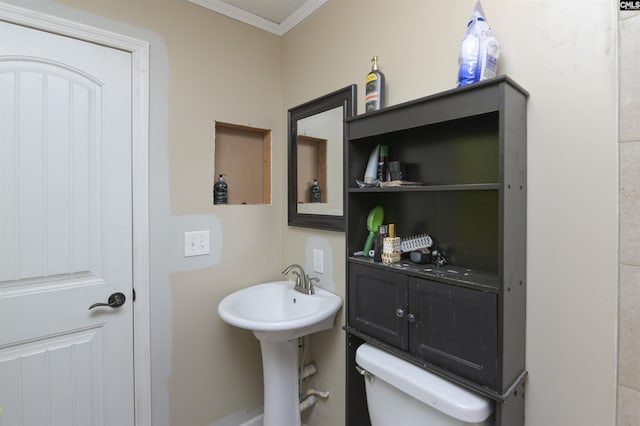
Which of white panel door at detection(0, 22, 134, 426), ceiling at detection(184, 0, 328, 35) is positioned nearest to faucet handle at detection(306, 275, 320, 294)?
white panel door at detection(0, 22, 134, 426)

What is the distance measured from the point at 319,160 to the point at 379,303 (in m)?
0.86

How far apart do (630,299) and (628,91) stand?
0.51 metres

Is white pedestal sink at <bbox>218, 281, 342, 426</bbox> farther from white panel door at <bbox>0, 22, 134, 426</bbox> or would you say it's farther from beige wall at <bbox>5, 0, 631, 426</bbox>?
white panel door at <bbox>0, 22, 134, 426</bbox>

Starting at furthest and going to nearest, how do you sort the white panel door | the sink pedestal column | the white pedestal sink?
1. the sink pedestal column
2. the white pedestal sink
3. the white panel door

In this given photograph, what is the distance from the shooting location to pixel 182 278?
1.59 metres

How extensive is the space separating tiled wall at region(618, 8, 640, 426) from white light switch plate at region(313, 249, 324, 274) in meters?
1.14

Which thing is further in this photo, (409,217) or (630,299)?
(409,217)

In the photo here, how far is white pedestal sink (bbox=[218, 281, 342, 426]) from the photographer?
1342mm

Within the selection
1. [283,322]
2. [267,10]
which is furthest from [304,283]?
[267,10]

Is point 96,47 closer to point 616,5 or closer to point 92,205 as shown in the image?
point 92,205

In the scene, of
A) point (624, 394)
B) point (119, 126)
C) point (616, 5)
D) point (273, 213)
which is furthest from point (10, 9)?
point (624, 394)

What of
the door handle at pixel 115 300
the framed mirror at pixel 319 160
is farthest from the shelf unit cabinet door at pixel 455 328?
the door handle at pixel 115 300

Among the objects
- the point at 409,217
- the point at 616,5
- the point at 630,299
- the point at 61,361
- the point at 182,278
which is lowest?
the point at 61,361

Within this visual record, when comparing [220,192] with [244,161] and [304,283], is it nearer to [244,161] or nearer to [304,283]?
[244,161]
